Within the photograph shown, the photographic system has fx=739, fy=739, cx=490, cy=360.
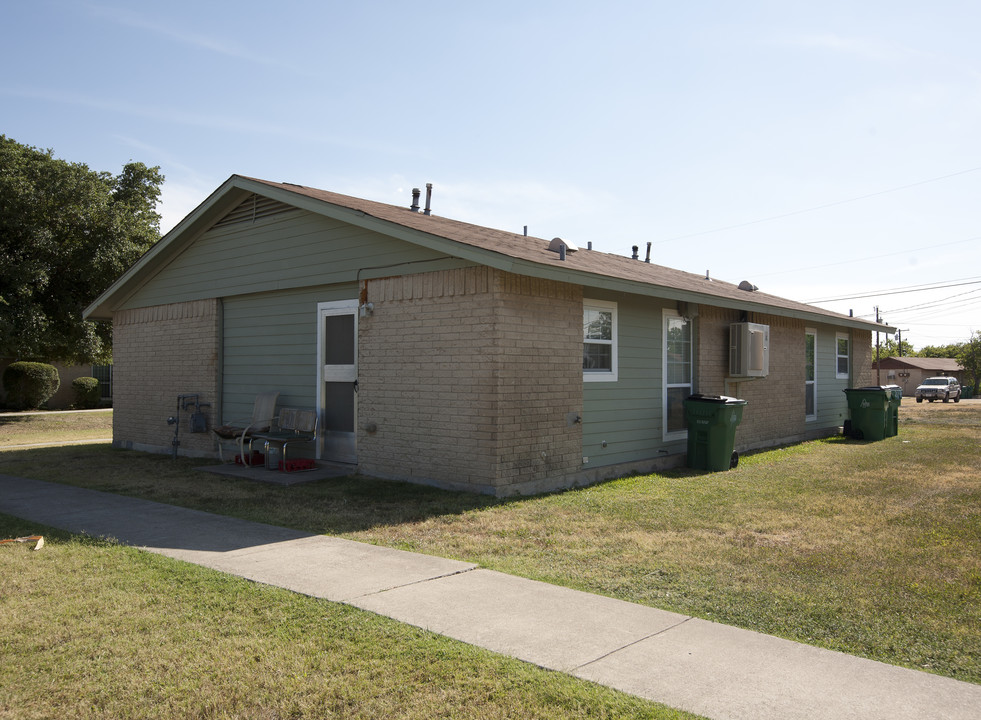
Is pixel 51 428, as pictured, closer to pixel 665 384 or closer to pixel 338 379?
pixel 338 379

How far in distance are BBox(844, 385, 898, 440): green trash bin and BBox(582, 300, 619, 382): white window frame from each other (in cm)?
911

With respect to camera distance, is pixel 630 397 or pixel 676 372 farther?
pixel 676 372

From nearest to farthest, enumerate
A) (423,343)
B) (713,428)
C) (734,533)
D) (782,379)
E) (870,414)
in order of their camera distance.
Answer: (734,533)
(423,343)
(713,428)
(782,379)
(870,414)

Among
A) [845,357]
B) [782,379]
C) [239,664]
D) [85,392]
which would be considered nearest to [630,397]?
[782,379]

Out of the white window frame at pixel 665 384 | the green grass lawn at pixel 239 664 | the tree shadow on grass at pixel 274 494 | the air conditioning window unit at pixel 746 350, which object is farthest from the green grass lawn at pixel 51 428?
the air conditioning window unit at pixel 746 350

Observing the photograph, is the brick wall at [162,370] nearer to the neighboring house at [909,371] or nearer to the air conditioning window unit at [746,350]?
the air conditioning window unit at [746,350]

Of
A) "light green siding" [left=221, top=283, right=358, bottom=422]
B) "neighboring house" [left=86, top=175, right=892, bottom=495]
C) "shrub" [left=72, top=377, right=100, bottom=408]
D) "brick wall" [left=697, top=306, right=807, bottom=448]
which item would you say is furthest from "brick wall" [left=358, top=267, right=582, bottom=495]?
"shrub" [left=72, top=377, right=100, bottom=408]

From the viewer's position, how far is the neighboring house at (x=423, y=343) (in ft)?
29.6

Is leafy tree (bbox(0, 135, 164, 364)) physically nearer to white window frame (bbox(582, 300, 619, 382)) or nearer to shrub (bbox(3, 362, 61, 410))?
shrub (bbox(3, 362, 61, 410))

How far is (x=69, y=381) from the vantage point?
102 ft

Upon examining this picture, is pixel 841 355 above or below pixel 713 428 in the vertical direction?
above

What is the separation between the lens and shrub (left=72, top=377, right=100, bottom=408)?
3030 centimetres

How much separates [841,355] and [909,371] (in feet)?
188

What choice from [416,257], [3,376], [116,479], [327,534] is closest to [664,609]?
[327,534]
